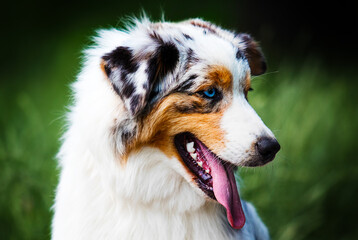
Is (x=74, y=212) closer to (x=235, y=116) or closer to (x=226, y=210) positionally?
(x=226, y=210)

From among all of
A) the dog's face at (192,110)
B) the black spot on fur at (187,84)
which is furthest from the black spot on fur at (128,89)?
the black spot on fur at (187,84)

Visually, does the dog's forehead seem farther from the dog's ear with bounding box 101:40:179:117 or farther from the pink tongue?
the pink tongue

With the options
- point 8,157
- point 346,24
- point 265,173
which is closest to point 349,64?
point 346,24

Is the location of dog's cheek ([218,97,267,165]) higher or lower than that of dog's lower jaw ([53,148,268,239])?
higher

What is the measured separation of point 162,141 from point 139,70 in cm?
47

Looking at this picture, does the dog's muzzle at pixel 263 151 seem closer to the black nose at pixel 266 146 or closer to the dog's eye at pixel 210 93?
the black nose at pixel 266 146

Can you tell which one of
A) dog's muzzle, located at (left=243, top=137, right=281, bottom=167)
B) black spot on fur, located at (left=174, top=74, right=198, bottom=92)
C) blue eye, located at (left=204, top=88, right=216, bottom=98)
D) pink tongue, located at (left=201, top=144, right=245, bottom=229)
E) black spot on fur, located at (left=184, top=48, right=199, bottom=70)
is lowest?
pink tongue, located at (left=201, top=144, right=245, bottom=229)

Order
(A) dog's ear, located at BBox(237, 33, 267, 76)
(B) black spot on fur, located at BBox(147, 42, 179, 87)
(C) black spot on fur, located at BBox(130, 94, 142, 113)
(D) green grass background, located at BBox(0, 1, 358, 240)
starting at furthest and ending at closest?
(D) green grass background, located at BBox(0, 1, 358, 240) < (A) dog's ear, located at BBox(237, 33, 267, 76) < (B) black spot on fur, located at BBox(147, 42, 179, 87) < (C) black spot on fur, located at BBox(130, 94, 142, 113)

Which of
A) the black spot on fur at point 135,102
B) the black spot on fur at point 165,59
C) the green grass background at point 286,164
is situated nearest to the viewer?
the black spot on fur at point 135,102

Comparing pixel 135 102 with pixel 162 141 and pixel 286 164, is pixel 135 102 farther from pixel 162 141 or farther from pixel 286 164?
pixel 286 164

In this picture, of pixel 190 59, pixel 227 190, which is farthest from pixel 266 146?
pixel 190 59

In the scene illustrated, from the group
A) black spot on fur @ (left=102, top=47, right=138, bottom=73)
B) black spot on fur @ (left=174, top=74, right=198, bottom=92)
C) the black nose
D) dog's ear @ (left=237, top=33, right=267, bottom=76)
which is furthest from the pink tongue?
dog's ear @ (left=237, top=33, right=267, bottom=76)

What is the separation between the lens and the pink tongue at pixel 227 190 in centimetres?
316

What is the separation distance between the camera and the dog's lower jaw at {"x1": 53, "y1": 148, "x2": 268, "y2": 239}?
323cm
